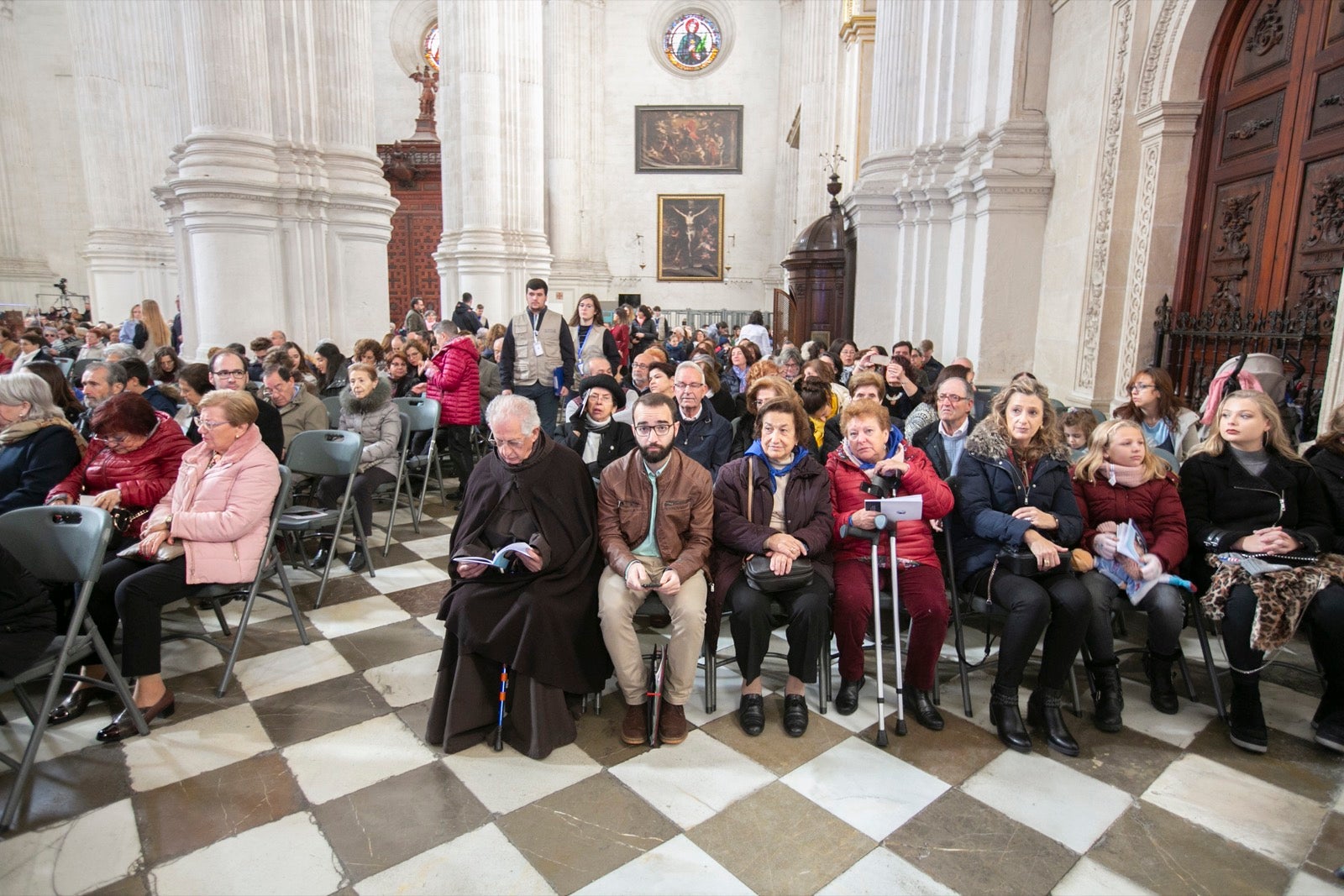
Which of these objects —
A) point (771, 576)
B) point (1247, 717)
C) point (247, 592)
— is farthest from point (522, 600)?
point (1247, 717)

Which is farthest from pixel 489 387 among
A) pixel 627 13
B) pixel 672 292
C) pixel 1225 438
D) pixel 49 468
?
pixel 627 13

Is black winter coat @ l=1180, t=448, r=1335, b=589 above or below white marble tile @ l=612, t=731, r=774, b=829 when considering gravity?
above

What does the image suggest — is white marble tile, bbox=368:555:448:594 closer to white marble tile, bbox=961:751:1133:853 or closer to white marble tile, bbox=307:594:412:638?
white marble tile, bbox=307:594:412:638

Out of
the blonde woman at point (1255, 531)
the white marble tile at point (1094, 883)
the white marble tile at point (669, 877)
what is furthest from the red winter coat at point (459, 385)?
the white marble tile at point (1094, 883)

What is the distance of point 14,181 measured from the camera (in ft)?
55.2

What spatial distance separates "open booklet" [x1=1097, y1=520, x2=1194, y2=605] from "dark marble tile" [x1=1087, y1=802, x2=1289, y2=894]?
891 mm

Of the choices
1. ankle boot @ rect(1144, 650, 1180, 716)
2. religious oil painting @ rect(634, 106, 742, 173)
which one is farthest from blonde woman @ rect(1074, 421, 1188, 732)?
religious oil painting @ rect(634, 106, 742, 173)

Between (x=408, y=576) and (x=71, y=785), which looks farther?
(x=408, y=576)

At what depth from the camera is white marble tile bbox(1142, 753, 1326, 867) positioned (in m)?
2.29

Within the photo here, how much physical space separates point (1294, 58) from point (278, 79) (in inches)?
346

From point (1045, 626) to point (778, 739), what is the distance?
45.3 inches

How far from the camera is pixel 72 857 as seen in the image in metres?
2.20

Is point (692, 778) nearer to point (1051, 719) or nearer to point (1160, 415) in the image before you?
point (1051, 719)

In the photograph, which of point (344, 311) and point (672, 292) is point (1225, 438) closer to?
point (344, 311)
